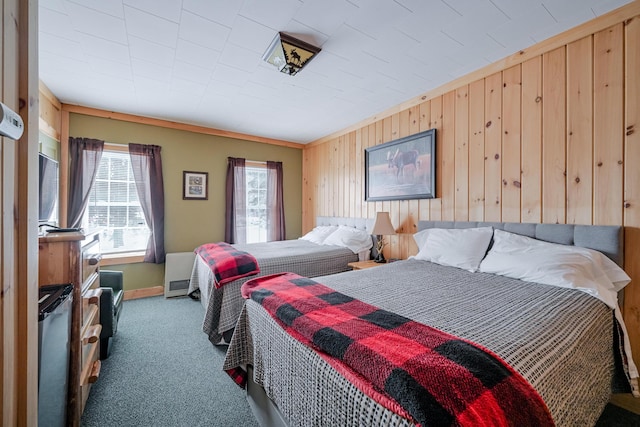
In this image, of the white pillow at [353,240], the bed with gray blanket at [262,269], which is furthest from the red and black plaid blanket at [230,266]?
the white pillow at [353,240]

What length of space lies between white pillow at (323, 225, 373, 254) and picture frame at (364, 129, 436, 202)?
500 millimetres

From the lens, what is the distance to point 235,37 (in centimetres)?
199

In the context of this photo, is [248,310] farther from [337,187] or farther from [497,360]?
[337,187]

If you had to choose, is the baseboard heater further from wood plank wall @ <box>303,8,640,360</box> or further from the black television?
wood plank wall @ <box>303,8,640,360</box>

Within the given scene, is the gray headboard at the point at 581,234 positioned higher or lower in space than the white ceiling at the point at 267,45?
lower

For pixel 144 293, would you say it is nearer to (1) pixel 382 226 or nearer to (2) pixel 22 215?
(1) pixel 382 226

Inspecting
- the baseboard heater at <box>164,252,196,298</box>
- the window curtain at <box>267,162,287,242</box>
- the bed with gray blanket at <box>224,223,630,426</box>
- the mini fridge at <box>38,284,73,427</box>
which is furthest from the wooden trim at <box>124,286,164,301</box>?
the bed with gray blanket at <box>224,223,630,426</box>

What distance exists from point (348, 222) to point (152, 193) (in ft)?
9.14

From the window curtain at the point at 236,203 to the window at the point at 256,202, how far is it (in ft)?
0.58

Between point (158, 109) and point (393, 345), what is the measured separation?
385cm

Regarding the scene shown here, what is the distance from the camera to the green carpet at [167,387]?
1.57 m

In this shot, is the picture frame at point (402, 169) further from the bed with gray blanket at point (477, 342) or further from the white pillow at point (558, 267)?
the bed with gray blanket at point (477, 342)

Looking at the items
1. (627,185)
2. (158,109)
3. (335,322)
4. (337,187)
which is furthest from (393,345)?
(158,109)

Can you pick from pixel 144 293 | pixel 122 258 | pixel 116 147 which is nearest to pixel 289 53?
pixel 116 147
